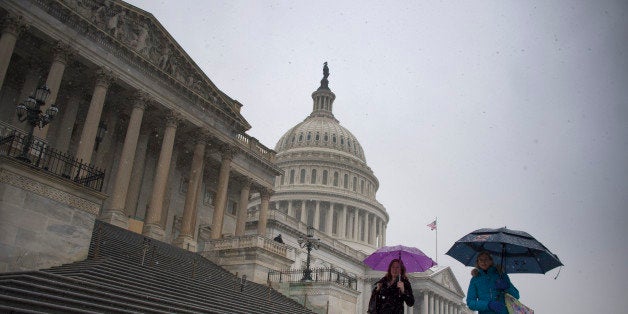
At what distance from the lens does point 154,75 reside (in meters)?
29.2

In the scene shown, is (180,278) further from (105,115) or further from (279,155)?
(279,155)

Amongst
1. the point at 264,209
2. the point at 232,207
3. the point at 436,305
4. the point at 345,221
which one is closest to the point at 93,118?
the point at 232,207

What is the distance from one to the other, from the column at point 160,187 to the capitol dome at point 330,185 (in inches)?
2183

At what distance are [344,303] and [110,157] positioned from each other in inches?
660

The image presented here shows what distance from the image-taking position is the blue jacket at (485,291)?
23.6 ft

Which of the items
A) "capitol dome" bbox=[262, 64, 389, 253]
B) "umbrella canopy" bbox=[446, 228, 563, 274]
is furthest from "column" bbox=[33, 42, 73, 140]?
"capitol dome" bbox=[262, 64, 389, 253]

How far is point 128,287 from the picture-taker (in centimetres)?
1424

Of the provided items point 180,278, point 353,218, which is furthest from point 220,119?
point 353,218

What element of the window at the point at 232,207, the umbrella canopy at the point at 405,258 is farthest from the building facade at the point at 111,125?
the umbrella canopy at the point at 405,258

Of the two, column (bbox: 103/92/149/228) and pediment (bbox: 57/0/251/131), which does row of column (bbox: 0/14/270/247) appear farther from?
pediment (bbox: 57/0/251/131)

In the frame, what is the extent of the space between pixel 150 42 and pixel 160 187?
8.62 m

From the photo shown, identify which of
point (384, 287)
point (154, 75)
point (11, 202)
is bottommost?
point (384, 287)

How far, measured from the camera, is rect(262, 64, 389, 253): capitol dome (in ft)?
300

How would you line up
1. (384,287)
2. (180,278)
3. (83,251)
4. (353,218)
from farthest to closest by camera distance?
(353,218)
(180,278)
(83,251)
(384,287)
